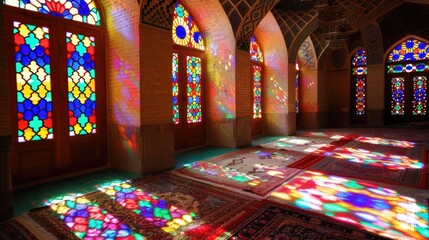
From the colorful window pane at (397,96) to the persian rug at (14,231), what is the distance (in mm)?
13475

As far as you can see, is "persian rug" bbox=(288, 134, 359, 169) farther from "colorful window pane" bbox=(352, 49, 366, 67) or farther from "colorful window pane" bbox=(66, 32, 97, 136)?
"colorful window pane" bbox=(352, 49, 366, 67)

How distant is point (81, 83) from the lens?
468 centimetres

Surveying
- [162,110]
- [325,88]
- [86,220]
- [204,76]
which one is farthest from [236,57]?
[325,88]

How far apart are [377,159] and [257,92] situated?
4.55m

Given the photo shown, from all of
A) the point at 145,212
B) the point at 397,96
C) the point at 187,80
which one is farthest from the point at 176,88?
the point at 397,96

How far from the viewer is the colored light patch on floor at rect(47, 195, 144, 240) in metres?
2.55

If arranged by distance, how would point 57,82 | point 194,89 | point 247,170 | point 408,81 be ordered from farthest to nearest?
1. point 408,81
2. point 194,89
3. point 247,170
4. point 57,82

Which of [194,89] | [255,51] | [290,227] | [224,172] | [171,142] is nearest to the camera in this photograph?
[290,227]

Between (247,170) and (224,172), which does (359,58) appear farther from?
(224,172)

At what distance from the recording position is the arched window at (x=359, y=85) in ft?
41.2

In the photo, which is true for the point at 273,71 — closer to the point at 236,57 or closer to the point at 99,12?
the point at 236,57

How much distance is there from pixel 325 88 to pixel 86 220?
1185cm

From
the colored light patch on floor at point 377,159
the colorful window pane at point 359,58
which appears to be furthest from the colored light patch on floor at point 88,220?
the colorful window pane at point 359,58

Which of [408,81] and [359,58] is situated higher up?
[359,58]
